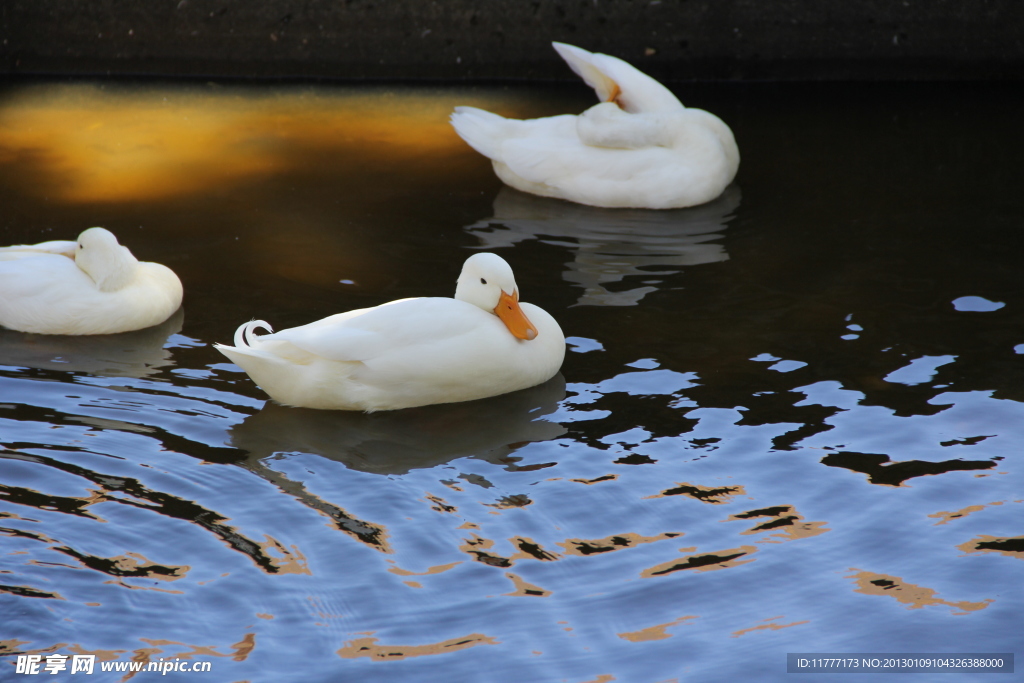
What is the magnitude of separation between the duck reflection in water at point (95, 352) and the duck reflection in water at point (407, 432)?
0.81 m

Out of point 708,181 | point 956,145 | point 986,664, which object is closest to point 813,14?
point 956,145

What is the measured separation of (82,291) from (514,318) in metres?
2.25

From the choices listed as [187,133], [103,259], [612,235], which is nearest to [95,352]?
[103,259]

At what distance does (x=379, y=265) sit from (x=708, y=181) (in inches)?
94.3

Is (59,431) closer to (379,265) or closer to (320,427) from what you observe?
(320,427)

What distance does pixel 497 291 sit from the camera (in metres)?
5.15

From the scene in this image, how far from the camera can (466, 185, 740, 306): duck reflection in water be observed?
6492mm

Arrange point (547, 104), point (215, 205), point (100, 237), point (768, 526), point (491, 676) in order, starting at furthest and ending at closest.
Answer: point (547, 104), point (215, 205), point (100, 237), point (768, 526), point (491, 676)

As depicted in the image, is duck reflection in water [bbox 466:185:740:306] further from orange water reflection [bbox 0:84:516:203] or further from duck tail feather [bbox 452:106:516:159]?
orange water reflection [bbox 0:84:516:203]

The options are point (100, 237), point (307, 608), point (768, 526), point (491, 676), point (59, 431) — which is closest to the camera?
point (491, 676)

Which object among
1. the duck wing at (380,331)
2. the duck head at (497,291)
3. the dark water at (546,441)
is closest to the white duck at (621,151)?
the dark water at (546,441)

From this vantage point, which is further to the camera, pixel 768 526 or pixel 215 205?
pixel 215 205

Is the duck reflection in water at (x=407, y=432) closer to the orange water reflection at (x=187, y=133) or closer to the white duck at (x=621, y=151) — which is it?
the white duck at (x=621, y=151)

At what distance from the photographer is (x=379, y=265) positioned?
6578mm
